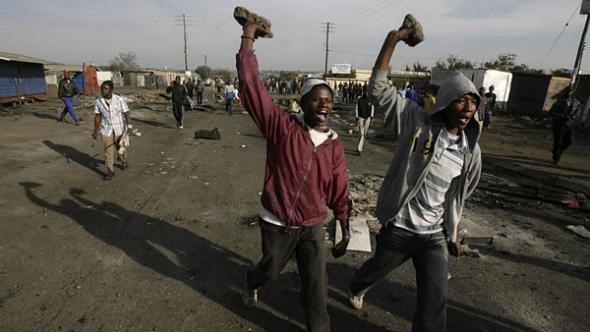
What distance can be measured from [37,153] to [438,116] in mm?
8868

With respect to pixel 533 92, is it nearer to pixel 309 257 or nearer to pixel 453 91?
pixel 453 91

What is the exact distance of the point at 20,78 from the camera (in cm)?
1789

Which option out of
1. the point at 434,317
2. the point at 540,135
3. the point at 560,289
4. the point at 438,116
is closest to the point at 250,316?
the point at 434,317

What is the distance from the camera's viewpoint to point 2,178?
630cm

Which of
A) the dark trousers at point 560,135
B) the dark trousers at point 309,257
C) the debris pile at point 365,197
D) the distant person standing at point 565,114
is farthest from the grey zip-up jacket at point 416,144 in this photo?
the dark trousers at point 560,135

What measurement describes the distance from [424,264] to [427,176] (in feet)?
1.88

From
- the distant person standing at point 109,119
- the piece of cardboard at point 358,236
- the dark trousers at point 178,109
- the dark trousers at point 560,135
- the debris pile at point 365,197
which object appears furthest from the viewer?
the dark trousers at point 178,109

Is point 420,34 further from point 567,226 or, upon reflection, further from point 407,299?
point 567,226

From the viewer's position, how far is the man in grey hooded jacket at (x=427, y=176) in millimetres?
2242

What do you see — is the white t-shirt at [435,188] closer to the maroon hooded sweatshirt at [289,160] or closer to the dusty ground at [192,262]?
the maroon hooded sweatshirt at [289,160]

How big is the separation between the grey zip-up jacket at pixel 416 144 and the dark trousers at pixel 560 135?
854 centimetres

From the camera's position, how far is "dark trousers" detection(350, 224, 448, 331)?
2.31 meters

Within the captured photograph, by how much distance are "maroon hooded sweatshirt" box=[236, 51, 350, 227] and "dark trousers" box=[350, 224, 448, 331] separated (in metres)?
0.51

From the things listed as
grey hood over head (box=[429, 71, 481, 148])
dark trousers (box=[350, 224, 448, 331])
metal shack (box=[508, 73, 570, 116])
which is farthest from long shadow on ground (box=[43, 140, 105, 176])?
metal shack (box=[508, 73, 570, 116])
